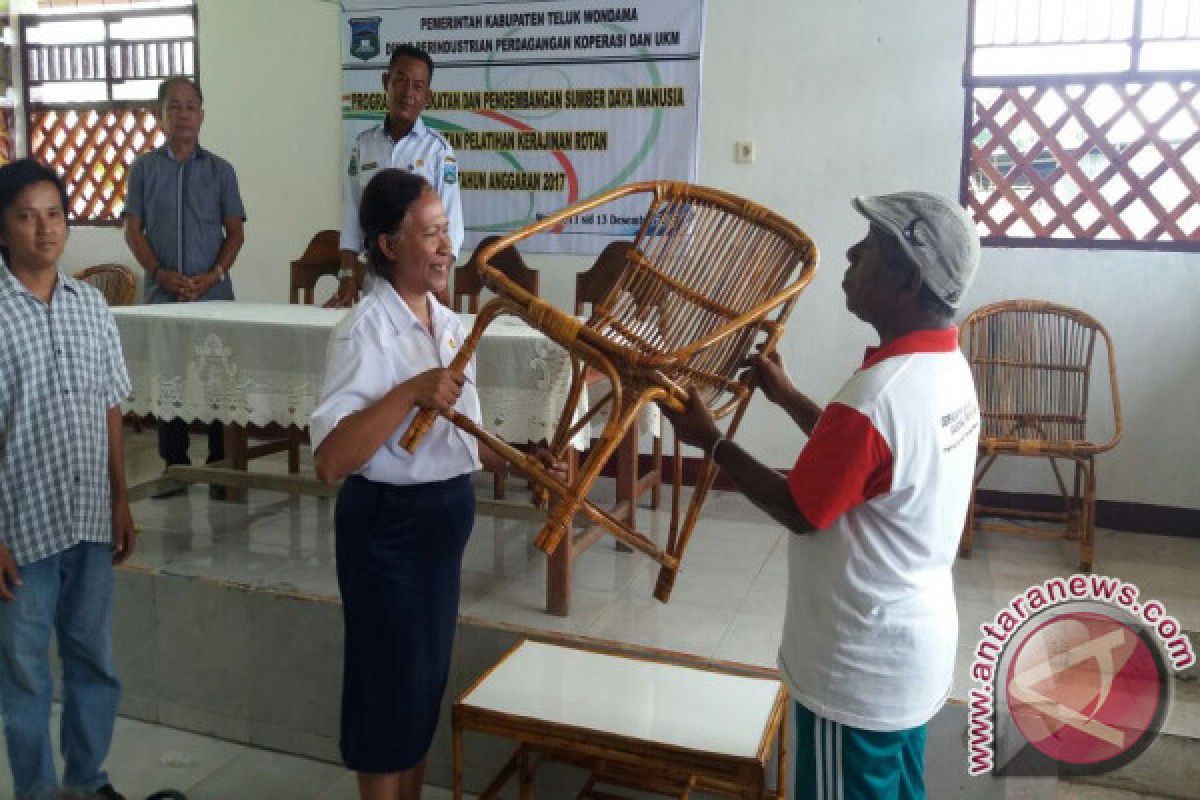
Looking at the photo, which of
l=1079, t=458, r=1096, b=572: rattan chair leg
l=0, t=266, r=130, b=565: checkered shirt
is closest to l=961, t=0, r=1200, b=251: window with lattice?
l=1079, t=458, r=1096, b=572: rattan chair leg

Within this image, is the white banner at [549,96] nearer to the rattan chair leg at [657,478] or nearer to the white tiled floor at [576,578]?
the rattan chair leg at [657,478]

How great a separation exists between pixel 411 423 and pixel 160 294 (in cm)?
257

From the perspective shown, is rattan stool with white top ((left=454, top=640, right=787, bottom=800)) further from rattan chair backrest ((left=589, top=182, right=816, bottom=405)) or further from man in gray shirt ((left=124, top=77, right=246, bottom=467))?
man in gray shirt ((left=124, top=77, right=246, bottom=467))

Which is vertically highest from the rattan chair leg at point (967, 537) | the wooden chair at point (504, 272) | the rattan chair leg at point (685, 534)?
the wooden chair at point (504, 272)

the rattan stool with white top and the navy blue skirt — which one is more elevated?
the navy blue skirt

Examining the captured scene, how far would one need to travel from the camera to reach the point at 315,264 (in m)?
3.93

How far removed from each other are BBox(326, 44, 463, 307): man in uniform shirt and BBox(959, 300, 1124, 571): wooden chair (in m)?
1.76

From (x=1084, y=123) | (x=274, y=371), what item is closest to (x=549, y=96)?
(x=274, y=371)

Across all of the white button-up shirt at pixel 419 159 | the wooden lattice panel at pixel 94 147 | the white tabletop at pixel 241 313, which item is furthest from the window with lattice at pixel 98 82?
the white button-up shirt at pixel 419 159

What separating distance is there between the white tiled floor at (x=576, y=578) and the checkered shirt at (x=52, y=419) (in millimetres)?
871

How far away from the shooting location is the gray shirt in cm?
354

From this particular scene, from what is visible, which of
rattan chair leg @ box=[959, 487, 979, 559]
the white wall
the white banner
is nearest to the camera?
rattan chair leg @ box=[959, 487, 979, 559]

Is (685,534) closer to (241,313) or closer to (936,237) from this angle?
(936,237)

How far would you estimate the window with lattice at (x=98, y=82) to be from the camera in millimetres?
4660
